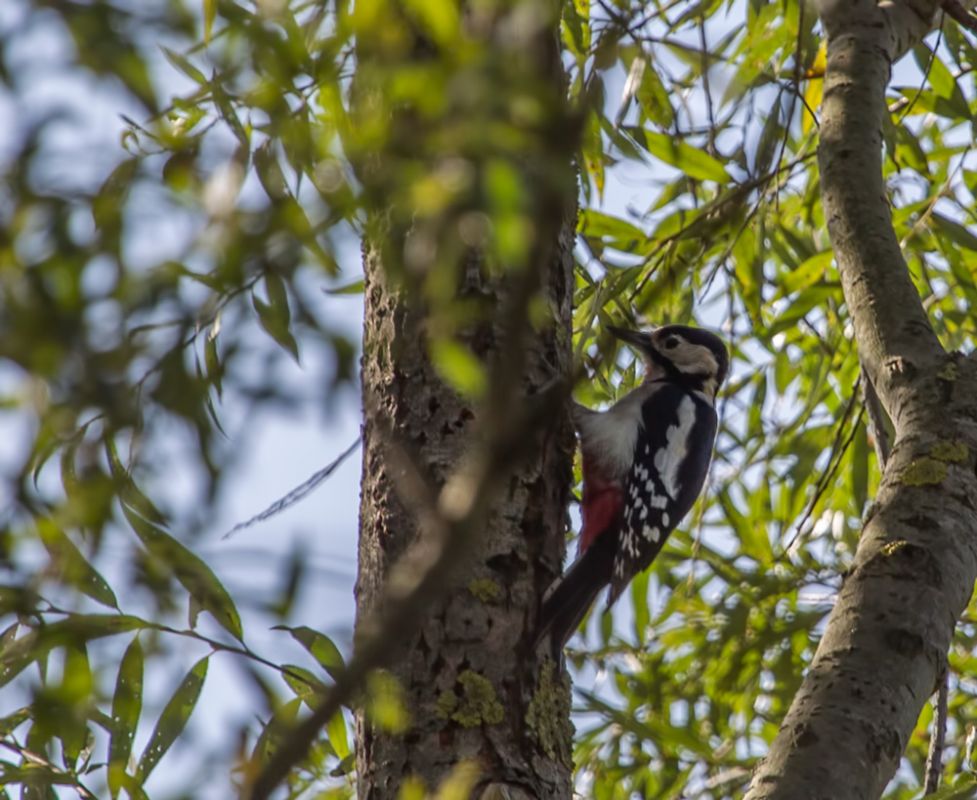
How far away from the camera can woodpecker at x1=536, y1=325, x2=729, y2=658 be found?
9.00ft

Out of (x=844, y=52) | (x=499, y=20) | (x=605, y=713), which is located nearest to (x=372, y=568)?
(x=605, y=713)

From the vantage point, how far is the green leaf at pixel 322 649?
4.86 ft

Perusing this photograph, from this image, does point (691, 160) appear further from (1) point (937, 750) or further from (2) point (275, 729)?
(2) point (275, 729)

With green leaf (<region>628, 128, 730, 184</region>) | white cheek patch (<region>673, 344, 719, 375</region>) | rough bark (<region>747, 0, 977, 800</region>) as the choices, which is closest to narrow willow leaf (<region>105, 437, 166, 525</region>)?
rough bark (<region>747, 0, 977, 800</region>)

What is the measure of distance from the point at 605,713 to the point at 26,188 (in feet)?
5.48

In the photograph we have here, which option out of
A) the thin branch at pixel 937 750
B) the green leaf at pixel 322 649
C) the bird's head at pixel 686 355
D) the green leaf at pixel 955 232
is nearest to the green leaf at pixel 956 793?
the thin branch at pixel 937 750

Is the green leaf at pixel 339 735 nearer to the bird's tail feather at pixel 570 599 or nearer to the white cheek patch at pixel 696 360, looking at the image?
the bird's tail feather at pixel 570 599

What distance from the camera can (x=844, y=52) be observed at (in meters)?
2.37

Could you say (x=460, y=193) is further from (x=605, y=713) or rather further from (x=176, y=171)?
(x=605, y=713)

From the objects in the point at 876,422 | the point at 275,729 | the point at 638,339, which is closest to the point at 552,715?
the point at 275,729

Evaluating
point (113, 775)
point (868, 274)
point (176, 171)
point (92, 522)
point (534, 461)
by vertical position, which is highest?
point (868, 274)

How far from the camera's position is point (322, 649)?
5.32 feet

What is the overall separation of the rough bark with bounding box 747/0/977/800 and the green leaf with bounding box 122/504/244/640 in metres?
0.64

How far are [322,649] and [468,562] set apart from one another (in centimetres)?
27
